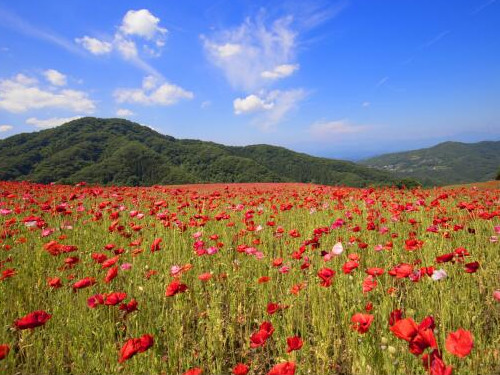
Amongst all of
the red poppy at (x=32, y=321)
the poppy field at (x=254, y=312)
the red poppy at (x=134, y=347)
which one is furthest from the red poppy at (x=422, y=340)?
the red poppy at (x=32, y=321)

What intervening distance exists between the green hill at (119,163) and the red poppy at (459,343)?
110836 mm

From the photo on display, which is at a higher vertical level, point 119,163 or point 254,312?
point 119,163

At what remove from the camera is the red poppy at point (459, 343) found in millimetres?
1358

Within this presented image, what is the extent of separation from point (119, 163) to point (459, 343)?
135372 mm

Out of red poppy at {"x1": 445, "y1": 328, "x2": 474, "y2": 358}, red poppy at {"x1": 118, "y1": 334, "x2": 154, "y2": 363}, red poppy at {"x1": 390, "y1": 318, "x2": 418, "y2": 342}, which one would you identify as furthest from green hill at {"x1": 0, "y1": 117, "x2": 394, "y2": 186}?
red poppy at {"x1": 445, "y1": 328, "x2": 474, "y2": 358}

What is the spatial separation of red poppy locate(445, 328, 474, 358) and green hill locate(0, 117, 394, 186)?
110836mm

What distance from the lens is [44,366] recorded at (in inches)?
98.2

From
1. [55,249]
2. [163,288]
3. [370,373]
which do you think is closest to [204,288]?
[163,288]

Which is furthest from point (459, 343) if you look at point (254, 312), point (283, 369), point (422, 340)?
point (254, 312)

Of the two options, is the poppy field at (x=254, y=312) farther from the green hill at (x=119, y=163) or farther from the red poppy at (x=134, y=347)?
the green hill at (x=119, y=163)

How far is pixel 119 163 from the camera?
126 meters

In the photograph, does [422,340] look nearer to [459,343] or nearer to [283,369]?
[459,343]

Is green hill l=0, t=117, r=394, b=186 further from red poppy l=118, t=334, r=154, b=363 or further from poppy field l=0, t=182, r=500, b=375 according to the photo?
red poppy l=118, t=334, r=154, b=363

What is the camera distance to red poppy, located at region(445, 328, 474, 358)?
1358mm
